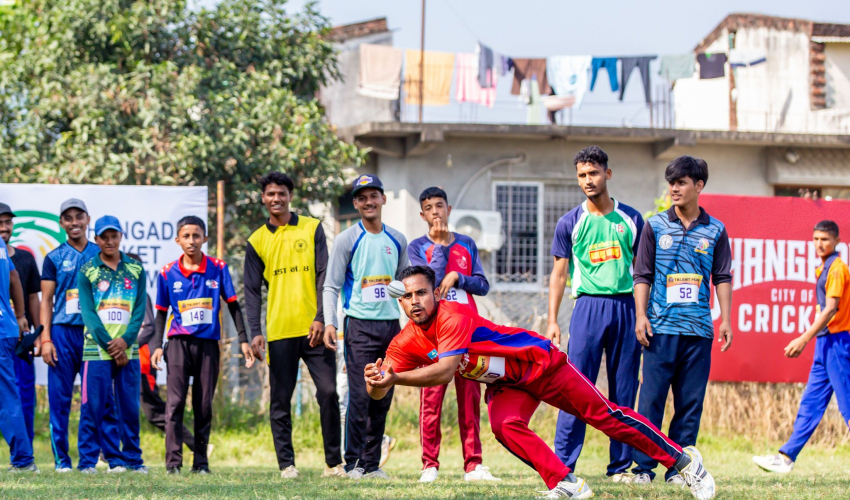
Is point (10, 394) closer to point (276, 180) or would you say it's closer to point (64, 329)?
point (64, 329)

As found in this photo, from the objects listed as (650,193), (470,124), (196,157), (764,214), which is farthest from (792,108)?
(196,157)

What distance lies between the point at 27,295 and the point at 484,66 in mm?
12276

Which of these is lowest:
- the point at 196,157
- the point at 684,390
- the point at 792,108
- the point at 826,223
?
the point at 684,390

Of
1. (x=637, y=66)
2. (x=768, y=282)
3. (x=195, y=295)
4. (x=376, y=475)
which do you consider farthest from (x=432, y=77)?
(x=376, y=475)

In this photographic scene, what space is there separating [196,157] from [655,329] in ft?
28.3

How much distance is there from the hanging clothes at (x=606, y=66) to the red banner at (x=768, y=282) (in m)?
8.98

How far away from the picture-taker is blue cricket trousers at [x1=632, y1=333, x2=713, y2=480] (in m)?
5.94

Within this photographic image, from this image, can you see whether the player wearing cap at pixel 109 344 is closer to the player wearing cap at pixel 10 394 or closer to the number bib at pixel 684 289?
the player wearing cap at pixel 10 394

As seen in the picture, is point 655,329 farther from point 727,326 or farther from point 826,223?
point 826,223


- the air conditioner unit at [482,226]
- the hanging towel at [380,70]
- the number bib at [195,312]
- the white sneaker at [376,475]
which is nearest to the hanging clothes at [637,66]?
the air conditioner unit at [482,226]

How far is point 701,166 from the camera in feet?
19.8

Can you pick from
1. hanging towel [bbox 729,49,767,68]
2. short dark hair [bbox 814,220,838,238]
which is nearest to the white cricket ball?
short dark hair [bbox 814,220,838,238]

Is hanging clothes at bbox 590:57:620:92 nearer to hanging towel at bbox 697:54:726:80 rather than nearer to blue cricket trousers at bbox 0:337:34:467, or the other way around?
hanging towel at bbox 697:54:726:80

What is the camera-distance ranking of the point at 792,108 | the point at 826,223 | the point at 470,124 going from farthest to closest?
the point at 792,108 → the point at 470,124 → the point at 826,223
